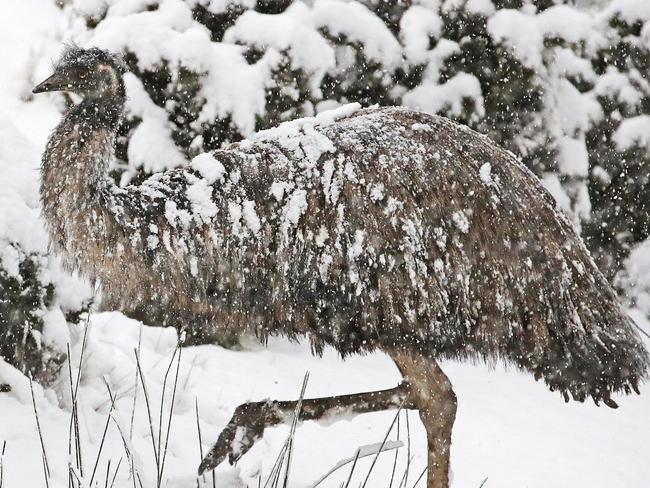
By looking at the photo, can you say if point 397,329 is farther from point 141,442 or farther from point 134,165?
point 134,165

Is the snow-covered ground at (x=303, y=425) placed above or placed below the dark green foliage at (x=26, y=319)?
below

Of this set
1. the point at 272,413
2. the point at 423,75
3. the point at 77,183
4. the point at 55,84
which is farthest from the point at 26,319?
the point at 423,75

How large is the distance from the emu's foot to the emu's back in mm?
302

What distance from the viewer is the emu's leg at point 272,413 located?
2.82 meters

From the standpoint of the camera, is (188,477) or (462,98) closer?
(188,477)

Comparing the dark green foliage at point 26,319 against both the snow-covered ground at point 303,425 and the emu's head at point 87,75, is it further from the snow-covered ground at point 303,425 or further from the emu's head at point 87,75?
the emu's head at point 87,75

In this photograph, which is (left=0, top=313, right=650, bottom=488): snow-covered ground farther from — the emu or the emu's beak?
the emu's beak

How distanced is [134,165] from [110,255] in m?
2.25

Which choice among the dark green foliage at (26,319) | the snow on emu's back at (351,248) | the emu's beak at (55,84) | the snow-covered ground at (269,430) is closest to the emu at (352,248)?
the snow on emu's back at (351,248)

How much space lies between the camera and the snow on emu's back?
262cm

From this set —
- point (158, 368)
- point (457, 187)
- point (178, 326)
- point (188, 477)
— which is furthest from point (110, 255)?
point (158, 368)

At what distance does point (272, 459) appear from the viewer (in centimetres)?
342

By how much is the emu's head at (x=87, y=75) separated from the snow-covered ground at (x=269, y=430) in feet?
0.95

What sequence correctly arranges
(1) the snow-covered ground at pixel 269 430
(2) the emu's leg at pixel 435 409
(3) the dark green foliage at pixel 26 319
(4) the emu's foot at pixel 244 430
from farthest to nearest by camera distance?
(3) the dark green foliage at pixel 26 319
(1) the snow-covered ground at pixel 269 430
(2) the emu's leg at pixel 435 409
(4) the emu's foot at pixel 244 430
